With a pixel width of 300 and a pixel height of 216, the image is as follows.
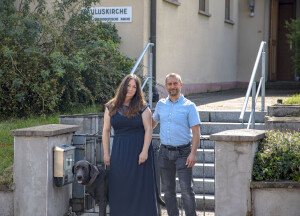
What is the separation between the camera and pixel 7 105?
8.80 metres

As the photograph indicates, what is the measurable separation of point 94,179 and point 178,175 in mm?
882

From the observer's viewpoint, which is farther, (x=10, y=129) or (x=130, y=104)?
(x=10, y=129)

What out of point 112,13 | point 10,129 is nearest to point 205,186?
point 10,129

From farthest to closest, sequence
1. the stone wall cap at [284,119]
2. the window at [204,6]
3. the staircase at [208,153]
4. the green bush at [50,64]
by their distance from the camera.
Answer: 1. the window at [204,6]
2. the green bush at [50,64]
3. the stone wall cap at [284,119]
4. the staircase at [208,153]

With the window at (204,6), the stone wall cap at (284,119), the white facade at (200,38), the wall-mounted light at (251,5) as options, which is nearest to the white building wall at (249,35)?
the white facade at (200,38)

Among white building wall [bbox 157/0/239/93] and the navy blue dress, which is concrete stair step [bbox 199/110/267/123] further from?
the navy blue dress

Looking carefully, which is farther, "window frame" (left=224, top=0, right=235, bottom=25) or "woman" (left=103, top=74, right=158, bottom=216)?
"window frame" (left=224, top=0, right=235, bottom=25)

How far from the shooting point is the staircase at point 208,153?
261 inches

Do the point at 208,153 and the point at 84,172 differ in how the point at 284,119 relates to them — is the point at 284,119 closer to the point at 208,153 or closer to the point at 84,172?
the point at 208,153

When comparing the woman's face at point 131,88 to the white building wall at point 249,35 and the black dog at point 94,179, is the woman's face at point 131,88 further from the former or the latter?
the white building wall at point 249,35

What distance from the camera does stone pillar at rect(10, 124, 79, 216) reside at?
5949 mm

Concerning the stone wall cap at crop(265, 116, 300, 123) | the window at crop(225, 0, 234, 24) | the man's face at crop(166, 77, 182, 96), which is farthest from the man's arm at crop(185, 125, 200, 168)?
the window at crop(225, 0, 234, 24)

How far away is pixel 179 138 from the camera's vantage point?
5449 mm

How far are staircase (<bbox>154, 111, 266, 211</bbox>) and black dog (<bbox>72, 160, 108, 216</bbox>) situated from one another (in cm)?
121
